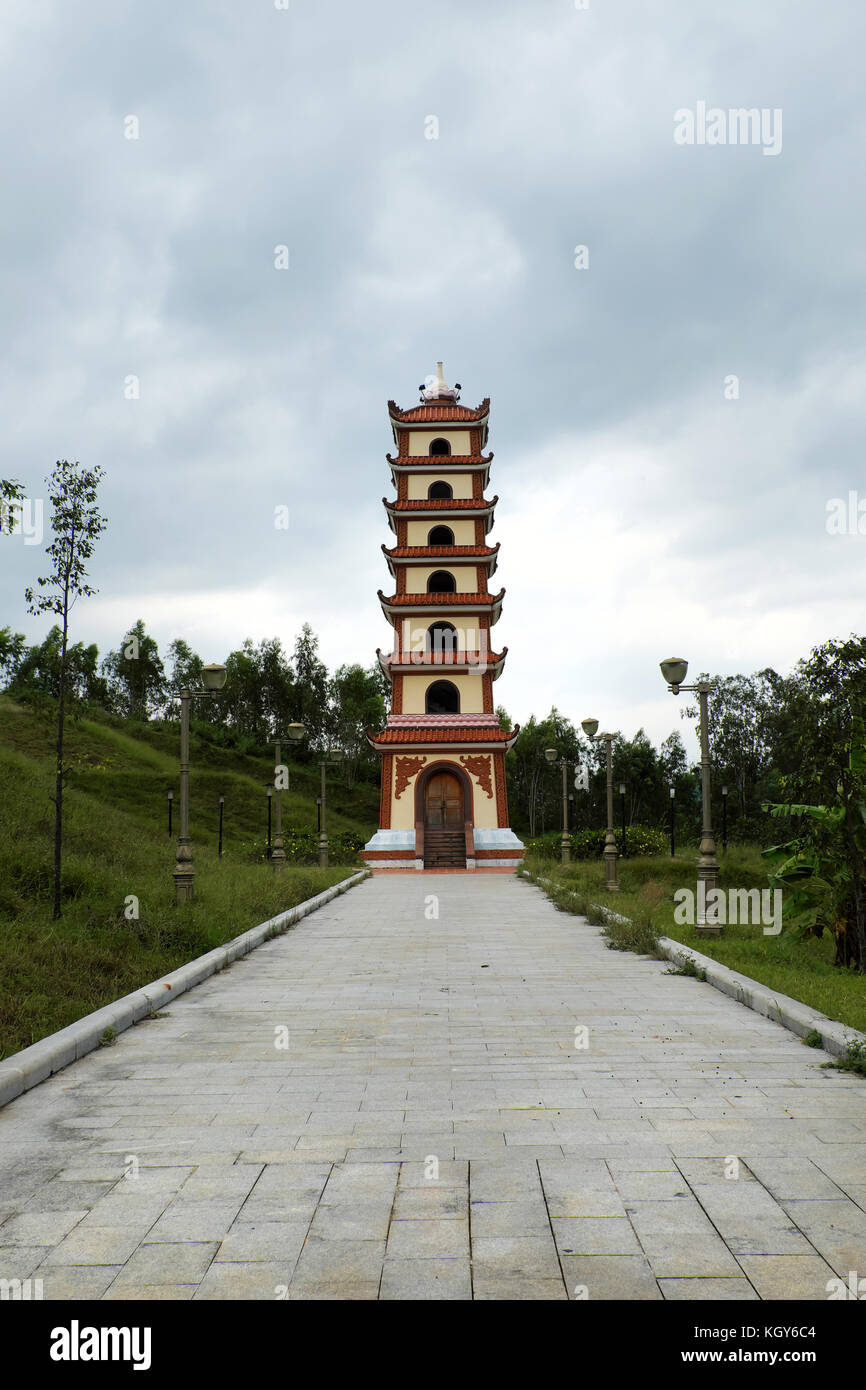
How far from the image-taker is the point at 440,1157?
451 cm

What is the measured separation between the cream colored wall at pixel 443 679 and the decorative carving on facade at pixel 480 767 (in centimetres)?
168

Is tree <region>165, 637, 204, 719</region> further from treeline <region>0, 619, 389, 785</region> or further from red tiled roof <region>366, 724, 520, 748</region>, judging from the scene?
red tiled roof <region>366, 724, 520, 748</region>

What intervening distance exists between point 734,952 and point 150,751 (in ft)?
190

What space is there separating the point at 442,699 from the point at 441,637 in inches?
87.8

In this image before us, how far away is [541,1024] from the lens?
25.3 ft

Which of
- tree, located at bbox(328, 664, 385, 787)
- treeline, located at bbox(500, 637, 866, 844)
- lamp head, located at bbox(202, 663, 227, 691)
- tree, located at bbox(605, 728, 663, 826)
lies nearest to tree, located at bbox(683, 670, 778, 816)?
treeline, located at bbox(500, 637, 866, 844)

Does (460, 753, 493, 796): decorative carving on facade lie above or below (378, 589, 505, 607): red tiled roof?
below

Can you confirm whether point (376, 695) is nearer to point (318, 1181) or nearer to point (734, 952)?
point (734, 952)

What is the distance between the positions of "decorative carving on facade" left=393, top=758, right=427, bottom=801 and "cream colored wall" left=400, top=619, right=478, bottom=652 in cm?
408

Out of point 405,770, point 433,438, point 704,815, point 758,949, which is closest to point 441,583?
point 433,438

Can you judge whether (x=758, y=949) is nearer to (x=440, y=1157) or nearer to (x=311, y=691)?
(x=440, y=1157)

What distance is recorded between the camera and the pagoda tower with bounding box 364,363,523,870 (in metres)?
32.7

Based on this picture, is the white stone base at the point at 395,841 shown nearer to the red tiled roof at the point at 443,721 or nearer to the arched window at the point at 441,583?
the red tiled roof at the point at 443,721
